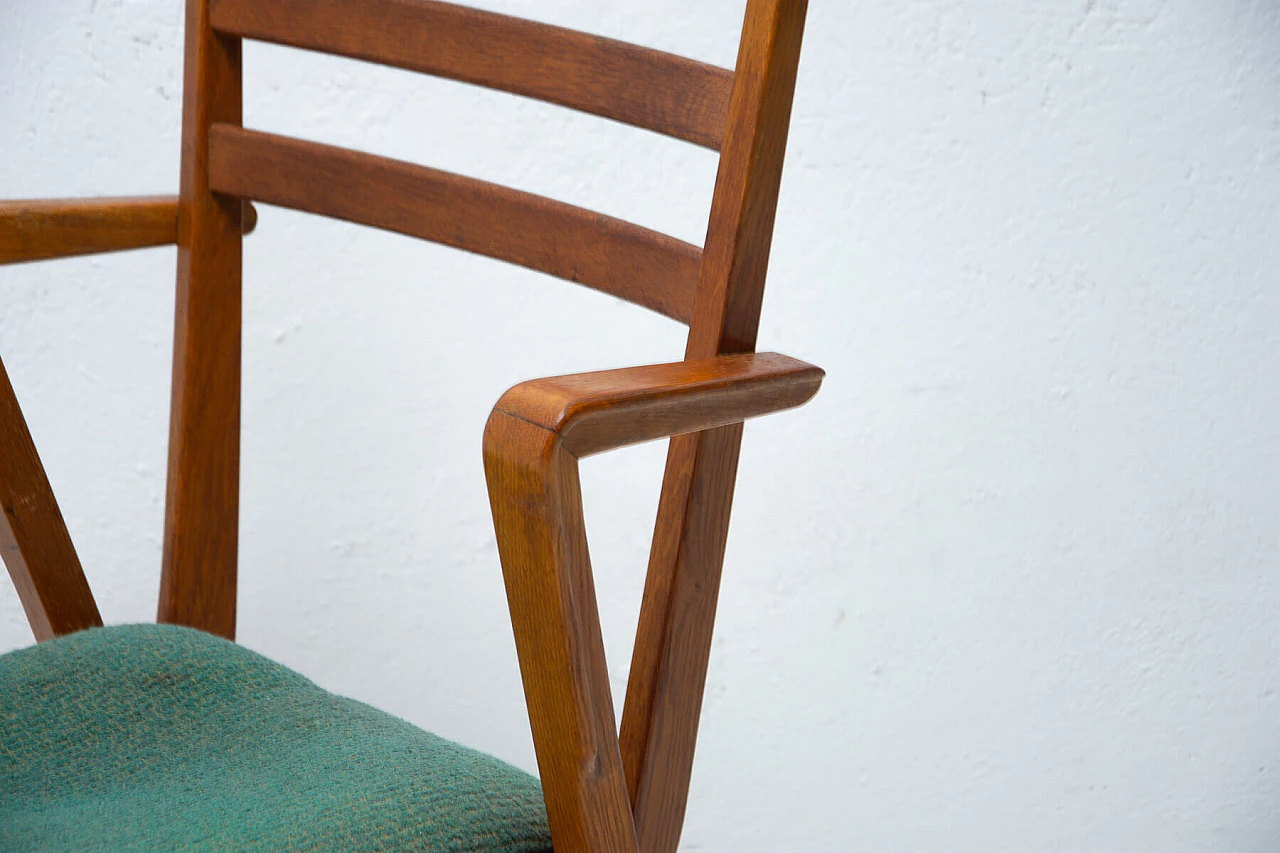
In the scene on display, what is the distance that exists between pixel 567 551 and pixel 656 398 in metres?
0.06

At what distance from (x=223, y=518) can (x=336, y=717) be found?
226mm

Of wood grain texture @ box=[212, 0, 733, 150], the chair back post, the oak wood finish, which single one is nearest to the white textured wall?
wood grain texture @ box=[212, 0, 733, 150]

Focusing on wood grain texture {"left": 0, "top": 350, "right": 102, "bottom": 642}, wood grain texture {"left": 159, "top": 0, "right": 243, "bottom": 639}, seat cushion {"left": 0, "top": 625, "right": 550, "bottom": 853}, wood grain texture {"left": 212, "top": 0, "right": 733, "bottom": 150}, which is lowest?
seat cushion {"left": 0, "top": 625, "right": 550, "bottom": 853}

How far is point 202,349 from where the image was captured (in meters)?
0.71

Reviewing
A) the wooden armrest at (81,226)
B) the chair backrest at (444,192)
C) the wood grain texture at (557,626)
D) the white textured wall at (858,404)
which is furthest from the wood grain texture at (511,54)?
the white textured wall at (858,404)

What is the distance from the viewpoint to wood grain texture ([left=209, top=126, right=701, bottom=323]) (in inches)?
23.1

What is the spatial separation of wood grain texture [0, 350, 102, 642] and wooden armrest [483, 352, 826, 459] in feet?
1.20

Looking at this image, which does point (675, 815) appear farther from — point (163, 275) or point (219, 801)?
point (163, 275)

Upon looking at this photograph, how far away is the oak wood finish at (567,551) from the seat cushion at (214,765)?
0.08 metres

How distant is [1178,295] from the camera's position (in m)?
1.00

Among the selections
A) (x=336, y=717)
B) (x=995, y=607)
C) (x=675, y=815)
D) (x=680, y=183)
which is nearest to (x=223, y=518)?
(x=336, y=717)

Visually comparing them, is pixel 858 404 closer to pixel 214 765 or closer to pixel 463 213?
pixel 463 213

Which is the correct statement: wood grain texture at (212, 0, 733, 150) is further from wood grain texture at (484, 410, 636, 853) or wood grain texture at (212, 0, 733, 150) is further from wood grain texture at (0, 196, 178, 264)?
wood grain texture at (484, 410, 636, 853)

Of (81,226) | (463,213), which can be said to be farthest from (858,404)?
(81,226)
